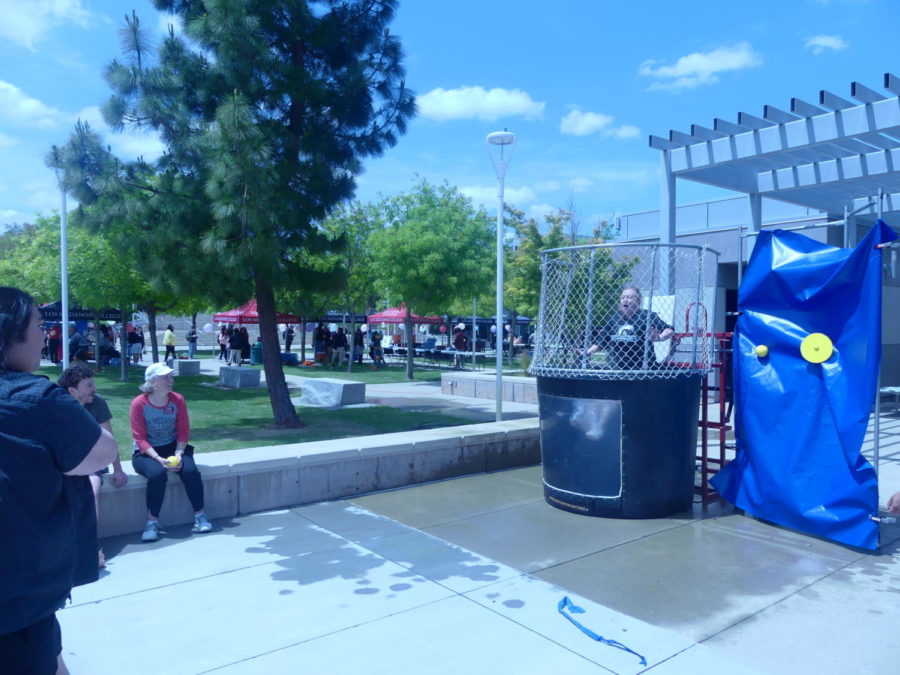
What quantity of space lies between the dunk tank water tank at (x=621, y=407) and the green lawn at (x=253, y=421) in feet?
14.7

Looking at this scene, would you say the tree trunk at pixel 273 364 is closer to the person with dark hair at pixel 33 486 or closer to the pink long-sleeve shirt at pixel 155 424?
the pink long-sleeve shirt at pixel 155 424

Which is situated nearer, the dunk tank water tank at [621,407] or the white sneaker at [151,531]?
the white sneaker at [151,531]

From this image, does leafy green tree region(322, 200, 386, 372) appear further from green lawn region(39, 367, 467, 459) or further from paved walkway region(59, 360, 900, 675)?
paved walkway region(59, 360, 900, 675)

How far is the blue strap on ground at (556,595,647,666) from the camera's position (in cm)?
339

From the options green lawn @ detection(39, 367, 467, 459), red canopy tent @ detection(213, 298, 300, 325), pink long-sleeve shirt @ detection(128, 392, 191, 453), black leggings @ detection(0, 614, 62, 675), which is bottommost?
green lawn @ detection(39, 367, 467, 459)

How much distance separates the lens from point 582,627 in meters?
3.64

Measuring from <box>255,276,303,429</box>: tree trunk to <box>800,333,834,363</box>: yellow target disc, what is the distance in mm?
7396

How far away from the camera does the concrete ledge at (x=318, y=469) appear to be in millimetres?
5281

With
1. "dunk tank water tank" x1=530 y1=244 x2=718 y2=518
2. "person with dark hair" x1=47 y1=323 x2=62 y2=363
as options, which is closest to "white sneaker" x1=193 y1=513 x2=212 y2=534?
"dunk tank water tank" x1=530 y1=244 x2=718 y2=518

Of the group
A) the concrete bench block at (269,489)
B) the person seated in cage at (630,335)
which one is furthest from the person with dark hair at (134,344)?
the person seated in cage at (630,335)

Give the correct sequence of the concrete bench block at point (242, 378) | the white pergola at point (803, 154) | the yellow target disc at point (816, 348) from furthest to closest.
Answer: the concrete bench block at point (242, 378) < the white pergola at point (803, 154) < the yellow target disc at point (816, 348)

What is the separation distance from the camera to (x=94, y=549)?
2420mm

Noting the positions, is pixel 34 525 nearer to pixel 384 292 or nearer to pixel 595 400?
pixel 595 400

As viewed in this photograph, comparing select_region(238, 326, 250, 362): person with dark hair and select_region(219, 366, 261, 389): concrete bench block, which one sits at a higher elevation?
select_region(238, 326, 250, 362): person with dark hair
